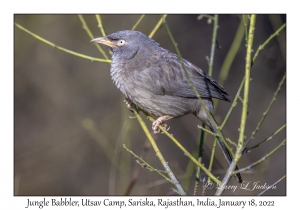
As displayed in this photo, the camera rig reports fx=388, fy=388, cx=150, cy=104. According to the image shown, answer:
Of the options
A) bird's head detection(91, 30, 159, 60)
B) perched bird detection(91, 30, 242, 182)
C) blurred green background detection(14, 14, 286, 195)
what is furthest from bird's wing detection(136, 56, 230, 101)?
blurred green background detection(14, 14, 286, 195)

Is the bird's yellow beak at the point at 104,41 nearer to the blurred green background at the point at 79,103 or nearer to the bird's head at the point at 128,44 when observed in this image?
the bird's head at the point at 128,44

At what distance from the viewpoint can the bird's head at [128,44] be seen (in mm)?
5129

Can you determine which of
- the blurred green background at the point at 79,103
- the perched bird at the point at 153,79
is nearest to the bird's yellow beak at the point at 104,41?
the perched bird at the point at 153,79

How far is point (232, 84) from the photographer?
959cm

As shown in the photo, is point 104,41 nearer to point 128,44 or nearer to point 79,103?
point 128,44

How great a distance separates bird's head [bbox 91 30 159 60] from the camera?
5.13m

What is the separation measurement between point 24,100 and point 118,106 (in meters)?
2.38

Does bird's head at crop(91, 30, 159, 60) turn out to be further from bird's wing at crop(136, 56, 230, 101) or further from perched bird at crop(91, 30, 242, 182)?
A: bird's wing at crop(136, 56, 230, 101)

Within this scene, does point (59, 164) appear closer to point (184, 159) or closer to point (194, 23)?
point (184, 159)

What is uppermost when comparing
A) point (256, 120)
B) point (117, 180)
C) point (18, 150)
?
point (256, 120)

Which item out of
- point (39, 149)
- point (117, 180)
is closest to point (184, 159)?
point (117, 180)

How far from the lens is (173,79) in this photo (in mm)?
5156

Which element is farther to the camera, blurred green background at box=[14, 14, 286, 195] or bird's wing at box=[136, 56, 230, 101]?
blurred green background at box=[14, 14, 286, 195]
